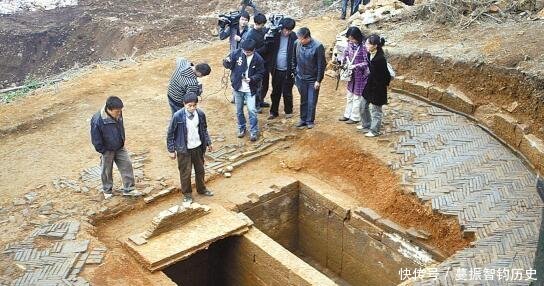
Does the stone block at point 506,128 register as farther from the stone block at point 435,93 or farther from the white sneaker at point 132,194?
the white sneaker at point 132,194

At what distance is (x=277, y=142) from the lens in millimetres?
10000

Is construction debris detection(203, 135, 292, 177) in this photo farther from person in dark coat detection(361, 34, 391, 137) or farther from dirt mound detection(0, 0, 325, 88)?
dirt mound detection(0, 0, 325, 88)

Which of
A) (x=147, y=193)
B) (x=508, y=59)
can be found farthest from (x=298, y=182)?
(x=508, y=59)

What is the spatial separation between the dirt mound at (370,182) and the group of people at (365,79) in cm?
54

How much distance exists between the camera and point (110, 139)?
25.3 ft

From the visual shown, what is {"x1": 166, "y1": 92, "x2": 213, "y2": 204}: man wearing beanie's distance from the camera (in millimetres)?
7691

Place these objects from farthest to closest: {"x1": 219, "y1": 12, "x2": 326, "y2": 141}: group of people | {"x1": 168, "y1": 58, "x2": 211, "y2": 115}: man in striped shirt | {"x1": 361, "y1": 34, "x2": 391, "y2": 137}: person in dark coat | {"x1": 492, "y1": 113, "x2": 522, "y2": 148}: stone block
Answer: {"x1": 219, "y1": 12, "x2": 326, "y2": 141}: group of people
{"x1": 492, "y1": 113, "x2": 522, "y2": 148}: stone block
{"x1": 361, "y1": 34, "x2": 391, "y2": 137}: person in dark coat
{"x1": 168, "y1": 58, "x2": 211, "y2": 115}: man in striped shirt

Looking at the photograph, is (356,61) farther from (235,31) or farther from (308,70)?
(235,31)

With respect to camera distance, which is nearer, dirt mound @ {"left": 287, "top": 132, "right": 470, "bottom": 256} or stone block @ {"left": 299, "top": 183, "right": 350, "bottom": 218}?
dirt mound @ {"left": 287, "top": 132, "right": 470, "bottom": 256}

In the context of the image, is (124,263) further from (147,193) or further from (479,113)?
(479,113)

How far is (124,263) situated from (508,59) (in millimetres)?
7146

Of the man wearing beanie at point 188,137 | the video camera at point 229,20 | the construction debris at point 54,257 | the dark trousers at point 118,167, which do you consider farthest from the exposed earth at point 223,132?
the video camera at point 229,20

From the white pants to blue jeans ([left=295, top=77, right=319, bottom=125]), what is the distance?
0.63 metres

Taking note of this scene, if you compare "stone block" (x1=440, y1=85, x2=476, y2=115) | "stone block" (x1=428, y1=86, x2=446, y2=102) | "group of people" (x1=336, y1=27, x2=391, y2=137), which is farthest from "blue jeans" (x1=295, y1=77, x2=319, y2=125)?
"stone block" (x1=440, y1=85, x2=476, y2=115)
